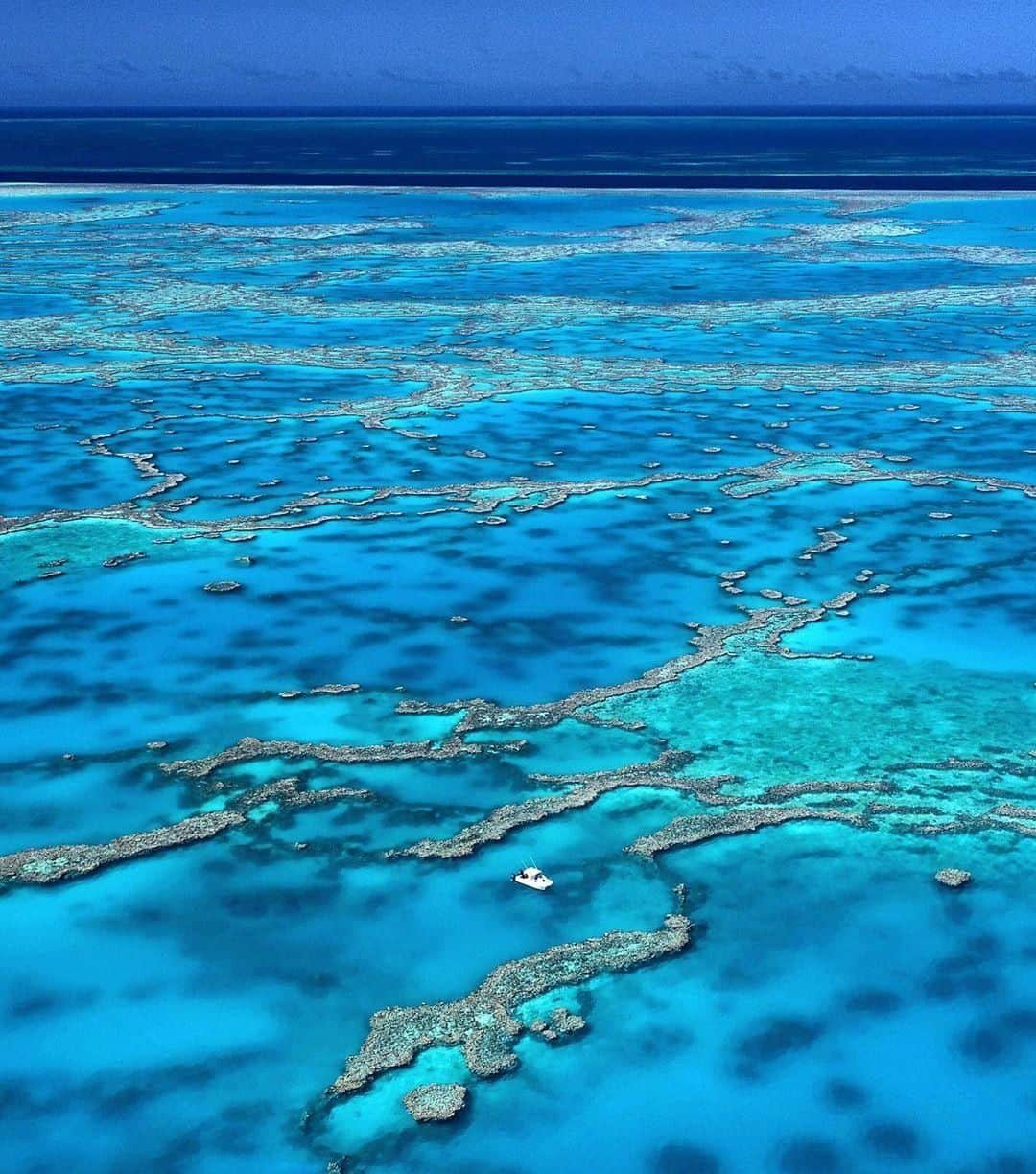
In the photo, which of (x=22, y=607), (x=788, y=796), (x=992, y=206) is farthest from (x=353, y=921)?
(x=992, y=206)

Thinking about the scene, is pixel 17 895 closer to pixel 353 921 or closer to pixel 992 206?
pixel 353 921

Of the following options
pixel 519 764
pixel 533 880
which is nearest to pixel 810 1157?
pixel 533 880

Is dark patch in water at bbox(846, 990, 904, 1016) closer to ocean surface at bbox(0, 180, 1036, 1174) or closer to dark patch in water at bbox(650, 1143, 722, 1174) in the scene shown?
ocean surface at bbox(0, 180, 1036, 1174)

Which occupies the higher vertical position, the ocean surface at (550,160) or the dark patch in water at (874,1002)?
the ocean surface at (550,160)

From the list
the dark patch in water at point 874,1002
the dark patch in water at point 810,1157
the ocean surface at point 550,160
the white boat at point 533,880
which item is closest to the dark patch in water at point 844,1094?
the dark patch in water at point 810,1157

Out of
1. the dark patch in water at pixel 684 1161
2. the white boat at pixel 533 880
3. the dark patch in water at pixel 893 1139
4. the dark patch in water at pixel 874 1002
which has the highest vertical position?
the white boat at pixel 533 880

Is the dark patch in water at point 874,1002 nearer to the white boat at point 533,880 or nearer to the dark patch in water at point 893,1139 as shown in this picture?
the dark patch in water at point 893,1139

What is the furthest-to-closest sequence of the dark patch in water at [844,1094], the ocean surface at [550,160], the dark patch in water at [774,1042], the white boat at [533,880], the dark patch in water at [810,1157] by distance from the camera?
the ocean surface at [550,160] < the white boat at [533,880] < the dark patch in water at [774,1042] < the dark patch in water at [844,1094] < the dark patch in water at [810,1157]
